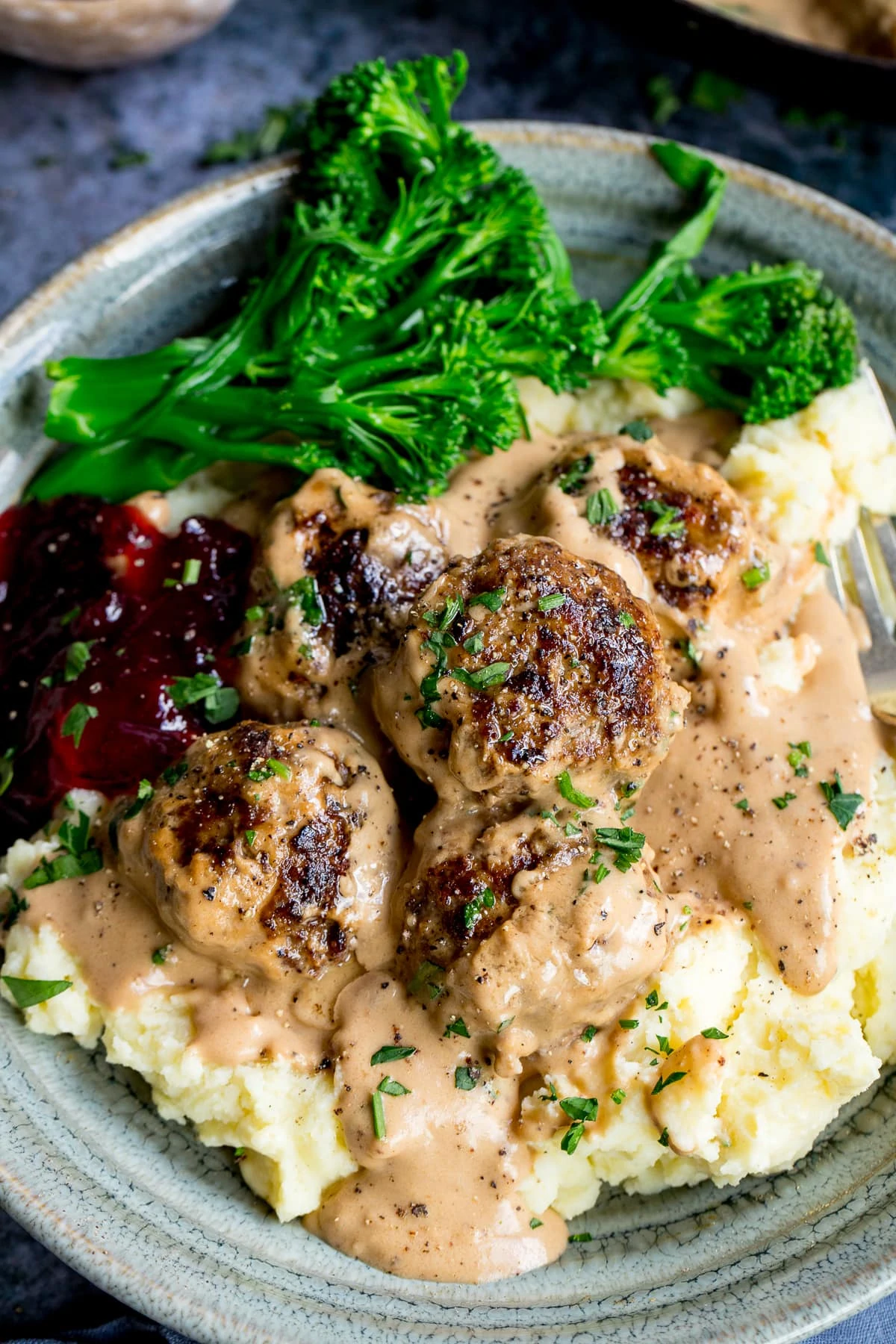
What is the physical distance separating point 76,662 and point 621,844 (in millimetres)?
2149

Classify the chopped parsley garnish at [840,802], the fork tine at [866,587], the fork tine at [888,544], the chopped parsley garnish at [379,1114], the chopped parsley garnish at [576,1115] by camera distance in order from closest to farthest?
the chopped parsley garnish at [379,1114] → the chopped parsley garnish at [576,1115] → the chopped parsley garnish at [840,802] → the fork tine at [866,587] → the fork tine at [888,544]

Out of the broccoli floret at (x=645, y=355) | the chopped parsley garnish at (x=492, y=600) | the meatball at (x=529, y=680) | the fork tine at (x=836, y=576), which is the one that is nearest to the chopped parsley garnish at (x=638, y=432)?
the broccoli floret at (x=645, y=355)

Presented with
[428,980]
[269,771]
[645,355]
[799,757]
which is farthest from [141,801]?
[645,355]

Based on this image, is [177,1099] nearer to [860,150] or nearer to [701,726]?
[701,726]

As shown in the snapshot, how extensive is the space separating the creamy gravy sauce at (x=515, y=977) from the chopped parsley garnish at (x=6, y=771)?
51cm

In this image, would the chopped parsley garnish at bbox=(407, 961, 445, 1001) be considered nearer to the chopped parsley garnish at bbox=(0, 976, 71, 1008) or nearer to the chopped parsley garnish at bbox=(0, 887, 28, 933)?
the chopped parsley garnish at bbox=(0, 976, 71, 1008)

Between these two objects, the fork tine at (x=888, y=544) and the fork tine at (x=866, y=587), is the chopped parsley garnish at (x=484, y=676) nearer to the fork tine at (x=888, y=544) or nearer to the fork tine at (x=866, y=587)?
the fork tine at (x=866, y=587)

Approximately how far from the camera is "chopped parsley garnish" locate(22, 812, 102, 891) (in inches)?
173

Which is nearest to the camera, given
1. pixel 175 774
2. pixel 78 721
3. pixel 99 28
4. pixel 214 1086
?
pixel 214 1086

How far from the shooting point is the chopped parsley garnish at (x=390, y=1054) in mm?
4012

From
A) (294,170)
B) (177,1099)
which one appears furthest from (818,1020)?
(294,170)

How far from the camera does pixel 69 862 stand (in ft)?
14.4

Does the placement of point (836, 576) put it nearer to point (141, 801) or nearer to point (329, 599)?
point (329, 599)

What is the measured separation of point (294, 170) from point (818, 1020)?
12.9 ft
